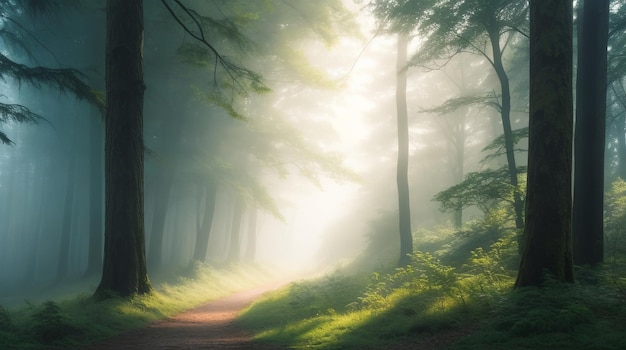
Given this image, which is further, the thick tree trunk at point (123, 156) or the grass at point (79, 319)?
the thick tree trunk at point (123, 156)

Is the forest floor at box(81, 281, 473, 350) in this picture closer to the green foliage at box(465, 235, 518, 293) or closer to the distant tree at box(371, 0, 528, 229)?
the green foliage at box(465, 235, 518, 293)

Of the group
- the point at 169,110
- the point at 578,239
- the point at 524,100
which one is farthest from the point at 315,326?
the point at 524,100

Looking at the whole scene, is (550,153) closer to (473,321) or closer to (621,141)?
(473,321)

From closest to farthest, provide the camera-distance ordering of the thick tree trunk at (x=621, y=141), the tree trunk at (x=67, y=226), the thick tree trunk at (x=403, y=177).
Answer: the thick tree trunk at (x=403, y=177), the thick tree trunk at (x=621, y=141), the tree trunk at (x=67, y=226)

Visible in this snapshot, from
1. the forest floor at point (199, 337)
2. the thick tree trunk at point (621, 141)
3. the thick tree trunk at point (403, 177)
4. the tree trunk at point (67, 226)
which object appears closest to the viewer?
the forest floor at point (199, 337)

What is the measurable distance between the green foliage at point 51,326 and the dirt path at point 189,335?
645mm

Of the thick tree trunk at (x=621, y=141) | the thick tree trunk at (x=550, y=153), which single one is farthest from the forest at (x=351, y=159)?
the thick tree trunk at (x=621, y=141)

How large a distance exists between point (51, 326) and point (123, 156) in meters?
4.34

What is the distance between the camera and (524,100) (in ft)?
77.0

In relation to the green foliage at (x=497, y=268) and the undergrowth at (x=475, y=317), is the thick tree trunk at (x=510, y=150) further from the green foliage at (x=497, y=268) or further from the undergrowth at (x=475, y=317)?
the undergrowth at (x=475, y=317)

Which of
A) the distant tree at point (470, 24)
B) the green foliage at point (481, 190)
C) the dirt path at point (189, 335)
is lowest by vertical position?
the dirt path at point (189, 335)

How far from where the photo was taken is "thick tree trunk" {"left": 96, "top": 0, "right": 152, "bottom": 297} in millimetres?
9500

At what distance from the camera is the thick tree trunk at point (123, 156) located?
950 centimetres

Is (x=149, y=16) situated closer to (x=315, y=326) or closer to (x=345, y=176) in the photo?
(x=345, y=176)
